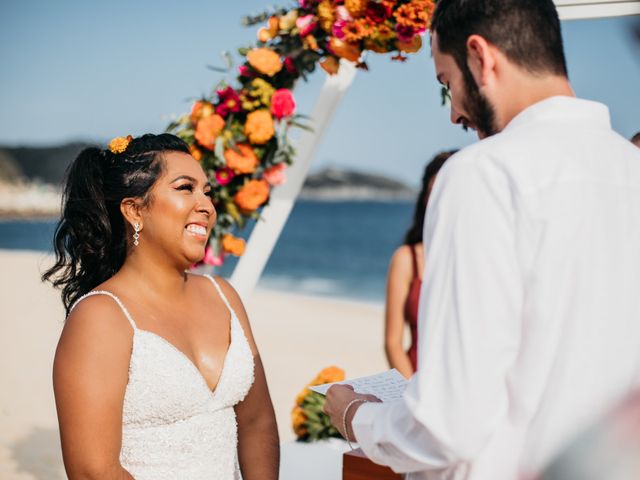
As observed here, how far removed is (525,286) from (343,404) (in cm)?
57

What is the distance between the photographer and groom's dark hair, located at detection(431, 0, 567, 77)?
1464mm

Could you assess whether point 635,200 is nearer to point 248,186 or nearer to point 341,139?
point 248,186

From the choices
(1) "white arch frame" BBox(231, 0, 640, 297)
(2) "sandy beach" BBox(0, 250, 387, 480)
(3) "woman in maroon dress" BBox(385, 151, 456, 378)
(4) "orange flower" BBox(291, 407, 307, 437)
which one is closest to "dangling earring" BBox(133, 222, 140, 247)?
(2) "sandy beach" BBox(0, 250, 387, 480)

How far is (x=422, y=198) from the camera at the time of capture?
4086mm

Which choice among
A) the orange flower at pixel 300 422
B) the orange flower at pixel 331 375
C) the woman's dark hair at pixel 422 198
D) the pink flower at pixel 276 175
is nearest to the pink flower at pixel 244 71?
the pink flower at pixel 276 175

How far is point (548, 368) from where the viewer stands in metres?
1.39

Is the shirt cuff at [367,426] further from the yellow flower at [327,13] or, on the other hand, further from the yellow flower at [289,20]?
the yellow flower at [289,20]

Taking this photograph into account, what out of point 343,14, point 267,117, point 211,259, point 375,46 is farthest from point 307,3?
point 211,259

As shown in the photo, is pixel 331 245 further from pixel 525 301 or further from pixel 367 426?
pixel 525 301

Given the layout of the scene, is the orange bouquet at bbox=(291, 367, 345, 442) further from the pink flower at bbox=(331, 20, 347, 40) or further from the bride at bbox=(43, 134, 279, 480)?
the pink flower at bbox=(331, 20, 347, 40)

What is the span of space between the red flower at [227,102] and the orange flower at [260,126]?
105 mm

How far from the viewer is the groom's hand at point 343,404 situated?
1711mm

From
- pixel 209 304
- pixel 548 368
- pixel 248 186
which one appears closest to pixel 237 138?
pixel 248 186

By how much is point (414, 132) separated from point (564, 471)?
44.8m
